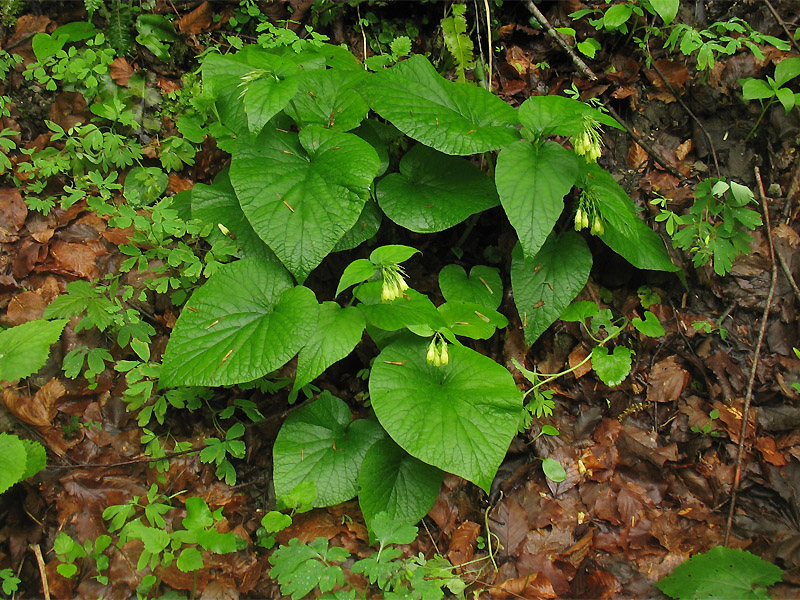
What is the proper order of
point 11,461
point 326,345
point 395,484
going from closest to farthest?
1. point 11,461
2. point 326,345
3. point 395,484

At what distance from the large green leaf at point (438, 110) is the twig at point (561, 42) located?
976 millimetres

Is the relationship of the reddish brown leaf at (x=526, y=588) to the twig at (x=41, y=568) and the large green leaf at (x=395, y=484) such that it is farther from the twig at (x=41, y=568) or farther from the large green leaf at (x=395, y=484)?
the twig at (x=41, y=568)

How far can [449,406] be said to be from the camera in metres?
2.06

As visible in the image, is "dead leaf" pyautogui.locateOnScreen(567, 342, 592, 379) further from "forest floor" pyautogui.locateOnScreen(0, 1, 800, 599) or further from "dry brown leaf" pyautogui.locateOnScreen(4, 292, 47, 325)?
"dry brown leaf" pyautogui.locateOnScreen(4, 292, 47, 325)

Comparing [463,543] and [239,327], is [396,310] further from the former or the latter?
[463,543]

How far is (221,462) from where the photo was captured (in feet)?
7.42

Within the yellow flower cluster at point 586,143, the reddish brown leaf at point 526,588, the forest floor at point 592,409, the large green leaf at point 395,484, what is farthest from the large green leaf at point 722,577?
the yellow flower cluster at point 586,143

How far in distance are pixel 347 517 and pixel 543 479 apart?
35.3 inches

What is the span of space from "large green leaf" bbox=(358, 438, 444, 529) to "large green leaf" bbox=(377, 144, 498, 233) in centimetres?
101

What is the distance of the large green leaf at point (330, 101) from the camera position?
246 cm

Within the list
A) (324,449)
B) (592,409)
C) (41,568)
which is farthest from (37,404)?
(592,409)

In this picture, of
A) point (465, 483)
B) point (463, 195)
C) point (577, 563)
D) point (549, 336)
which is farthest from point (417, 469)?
point (463, 195)

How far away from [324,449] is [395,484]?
0.34 m

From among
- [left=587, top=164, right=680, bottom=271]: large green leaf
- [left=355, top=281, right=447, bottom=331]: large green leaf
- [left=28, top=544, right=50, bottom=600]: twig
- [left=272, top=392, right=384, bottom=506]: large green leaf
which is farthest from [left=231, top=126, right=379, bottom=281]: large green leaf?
[left=28, top=544, right=50, bottom=600]: twig
